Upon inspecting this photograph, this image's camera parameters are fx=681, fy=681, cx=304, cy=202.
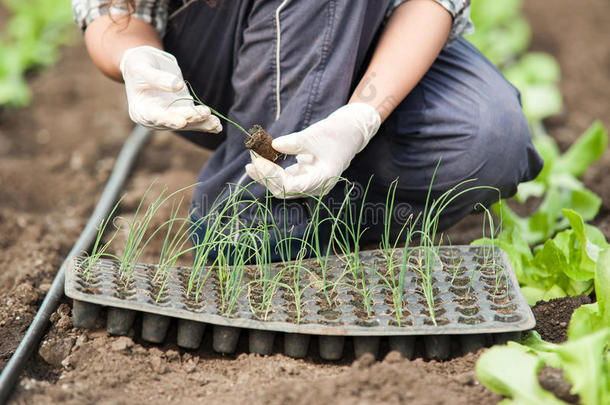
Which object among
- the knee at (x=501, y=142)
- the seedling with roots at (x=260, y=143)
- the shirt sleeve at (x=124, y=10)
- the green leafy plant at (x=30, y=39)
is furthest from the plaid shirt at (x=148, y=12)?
the green leafy plant at (x=30, y=39)

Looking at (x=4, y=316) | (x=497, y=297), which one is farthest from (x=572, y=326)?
(x=4, y=316)

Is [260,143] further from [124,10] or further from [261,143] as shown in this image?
[124,10]

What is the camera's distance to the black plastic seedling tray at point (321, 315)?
128cm

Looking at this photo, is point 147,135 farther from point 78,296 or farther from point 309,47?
point 78,296

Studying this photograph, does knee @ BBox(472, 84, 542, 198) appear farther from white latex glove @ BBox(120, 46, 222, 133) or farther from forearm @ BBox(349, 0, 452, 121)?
white latex glove @ BBox(120, 46, 222, 133)

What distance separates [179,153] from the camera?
105 inches

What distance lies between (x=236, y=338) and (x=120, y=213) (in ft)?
3.37

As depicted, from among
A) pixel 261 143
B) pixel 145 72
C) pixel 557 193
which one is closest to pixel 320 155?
pixel 261 143

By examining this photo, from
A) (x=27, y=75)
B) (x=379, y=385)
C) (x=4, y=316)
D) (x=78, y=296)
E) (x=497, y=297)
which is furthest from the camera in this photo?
(x=27, y=75)

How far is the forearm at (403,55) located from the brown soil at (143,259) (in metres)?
0.58

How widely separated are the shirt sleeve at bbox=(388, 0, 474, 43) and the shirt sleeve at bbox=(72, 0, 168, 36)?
580 millimetres

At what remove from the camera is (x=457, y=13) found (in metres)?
1.61

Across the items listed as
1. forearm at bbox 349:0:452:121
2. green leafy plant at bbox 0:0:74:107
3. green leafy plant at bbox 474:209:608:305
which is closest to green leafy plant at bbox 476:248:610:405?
green leafy plant at bbox 474:209:608:305

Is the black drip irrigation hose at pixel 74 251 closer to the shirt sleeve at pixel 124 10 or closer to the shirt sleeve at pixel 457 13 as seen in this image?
the shirt sleeve at pixel 124 10
